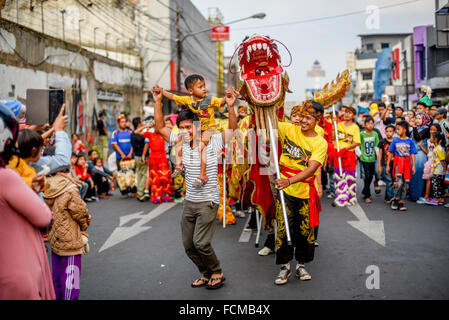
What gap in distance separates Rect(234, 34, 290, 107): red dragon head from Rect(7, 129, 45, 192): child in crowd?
2.86 meters

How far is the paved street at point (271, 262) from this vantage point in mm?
4820

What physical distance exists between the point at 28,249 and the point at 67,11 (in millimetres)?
16736

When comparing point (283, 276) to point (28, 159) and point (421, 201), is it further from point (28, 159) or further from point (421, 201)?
→ point (421, 201)

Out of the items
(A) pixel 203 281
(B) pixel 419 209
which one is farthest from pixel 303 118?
(B) pixel 419 209

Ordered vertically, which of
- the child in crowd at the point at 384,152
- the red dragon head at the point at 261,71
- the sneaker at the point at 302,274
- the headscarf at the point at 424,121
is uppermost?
the red dragon head at the point at 261,71

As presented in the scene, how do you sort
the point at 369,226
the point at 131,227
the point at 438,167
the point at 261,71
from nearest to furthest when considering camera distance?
the point at 261,71
the point at 369,226
the point at 131,227
the point at 438,167

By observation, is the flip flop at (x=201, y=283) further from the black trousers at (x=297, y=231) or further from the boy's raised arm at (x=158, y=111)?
the boy's raised arm at (x=158, y=111)

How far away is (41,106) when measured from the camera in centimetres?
412

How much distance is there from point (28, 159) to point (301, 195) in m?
2.86

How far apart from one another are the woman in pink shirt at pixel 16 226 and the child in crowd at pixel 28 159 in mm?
193

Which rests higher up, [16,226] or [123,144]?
[123,144]

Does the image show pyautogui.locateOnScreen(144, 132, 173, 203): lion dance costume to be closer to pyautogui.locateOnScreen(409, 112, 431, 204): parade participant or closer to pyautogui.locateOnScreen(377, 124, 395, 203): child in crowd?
pyautogui.locateOnScreen(377, 124, 395, 203): child in crowd

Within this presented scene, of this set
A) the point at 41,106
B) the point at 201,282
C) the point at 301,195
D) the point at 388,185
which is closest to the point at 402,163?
the point at 388,185

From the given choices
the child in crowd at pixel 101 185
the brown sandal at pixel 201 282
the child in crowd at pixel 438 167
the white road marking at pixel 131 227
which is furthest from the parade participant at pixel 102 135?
the brown sandal at pixel 201 282
